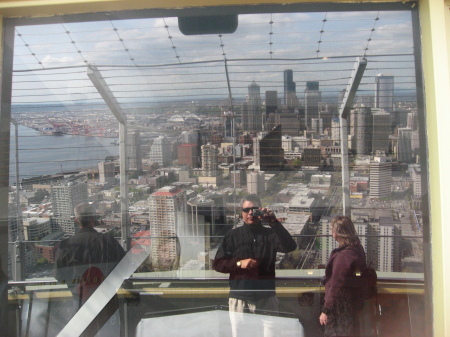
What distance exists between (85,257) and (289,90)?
142 cm

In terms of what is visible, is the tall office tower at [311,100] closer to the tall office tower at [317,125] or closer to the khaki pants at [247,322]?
the tall office tower at [317,125]

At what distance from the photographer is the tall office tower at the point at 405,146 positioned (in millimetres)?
1525

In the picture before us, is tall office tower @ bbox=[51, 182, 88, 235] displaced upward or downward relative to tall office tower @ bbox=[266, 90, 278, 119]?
downward

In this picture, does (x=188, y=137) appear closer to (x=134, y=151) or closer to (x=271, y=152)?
(x=134, y=151)

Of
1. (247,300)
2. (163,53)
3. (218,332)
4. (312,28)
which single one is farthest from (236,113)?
(218,332)

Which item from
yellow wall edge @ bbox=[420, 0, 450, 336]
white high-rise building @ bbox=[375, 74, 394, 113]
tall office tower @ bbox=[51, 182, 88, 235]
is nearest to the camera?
yellow wall edge @ bbox=[420, 0, 450, 336]

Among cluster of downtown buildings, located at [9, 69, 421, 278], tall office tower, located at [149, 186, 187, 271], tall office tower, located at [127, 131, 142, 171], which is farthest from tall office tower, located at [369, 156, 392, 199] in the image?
tall office tower, located at [127, 131, 142, 171]

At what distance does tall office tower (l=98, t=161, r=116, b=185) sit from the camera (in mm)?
2311

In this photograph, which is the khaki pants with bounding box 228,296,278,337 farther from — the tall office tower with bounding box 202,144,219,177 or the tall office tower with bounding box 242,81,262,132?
the tall office tower with bounding box 242,81,262,132

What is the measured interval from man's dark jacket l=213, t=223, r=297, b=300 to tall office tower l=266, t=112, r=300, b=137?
0.60 metres

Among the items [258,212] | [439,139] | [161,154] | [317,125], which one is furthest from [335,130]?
[439,139]

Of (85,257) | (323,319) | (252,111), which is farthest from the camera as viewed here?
(252,111)

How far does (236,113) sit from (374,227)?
3.72 ft

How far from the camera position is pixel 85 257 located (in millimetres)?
2205
